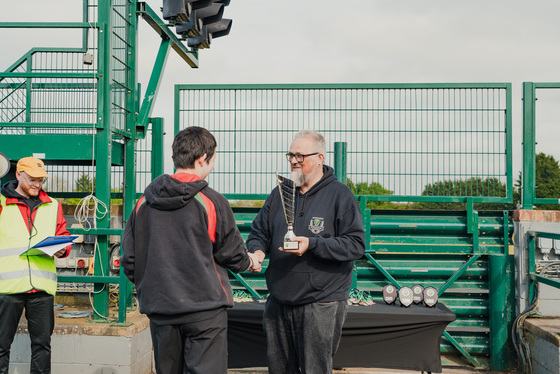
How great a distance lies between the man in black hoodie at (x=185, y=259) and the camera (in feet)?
10.3

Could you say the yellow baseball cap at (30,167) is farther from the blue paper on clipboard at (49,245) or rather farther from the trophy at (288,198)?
the trophy at (288,198)

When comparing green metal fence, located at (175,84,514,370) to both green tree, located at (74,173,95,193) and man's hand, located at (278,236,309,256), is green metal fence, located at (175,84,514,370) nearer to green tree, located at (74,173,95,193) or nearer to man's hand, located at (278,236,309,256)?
green tree, located at (74,173,95,193)

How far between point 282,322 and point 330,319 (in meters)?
0.37

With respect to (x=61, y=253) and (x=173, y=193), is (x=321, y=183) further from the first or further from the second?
(x=61, y=253)

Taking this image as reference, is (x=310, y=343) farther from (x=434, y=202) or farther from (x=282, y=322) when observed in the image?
(x=434, y=202)

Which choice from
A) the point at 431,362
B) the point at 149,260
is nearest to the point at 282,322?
the point at 149,260

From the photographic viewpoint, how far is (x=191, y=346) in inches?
126

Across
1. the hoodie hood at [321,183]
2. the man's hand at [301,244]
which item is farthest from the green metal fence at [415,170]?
the man's hand at [301,244]

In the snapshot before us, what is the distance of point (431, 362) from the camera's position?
225 inches

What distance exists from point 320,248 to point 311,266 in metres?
0.20

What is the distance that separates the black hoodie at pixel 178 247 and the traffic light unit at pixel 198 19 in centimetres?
331

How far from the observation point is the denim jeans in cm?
383

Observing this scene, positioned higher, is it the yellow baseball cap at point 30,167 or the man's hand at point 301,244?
the yellow baseball cap at point 30,167

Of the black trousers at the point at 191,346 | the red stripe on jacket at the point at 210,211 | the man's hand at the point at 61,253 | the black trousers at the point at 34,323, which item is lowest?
the black trousers at the point at 34,323
